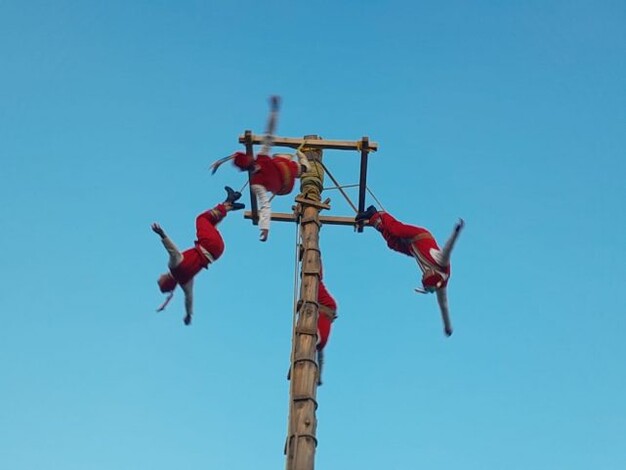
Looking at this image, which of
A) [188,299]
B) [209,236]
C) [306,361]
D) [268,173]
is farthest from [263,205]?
[306,361]

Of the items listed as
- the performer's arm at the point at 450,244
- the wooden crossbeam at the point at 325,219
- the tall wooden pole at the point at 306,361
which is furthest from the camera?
the wooden crossbeam at the point at 325,219

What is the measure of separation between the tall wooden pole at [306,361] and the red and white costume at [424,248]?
27.3 inches

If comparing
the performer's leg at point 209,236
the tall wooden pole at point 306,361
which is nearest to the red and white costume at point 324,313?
the tall wooden pole at point 306,361

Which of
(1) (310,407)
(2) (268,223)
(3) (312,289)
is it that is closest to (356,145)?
(2) (268,223)

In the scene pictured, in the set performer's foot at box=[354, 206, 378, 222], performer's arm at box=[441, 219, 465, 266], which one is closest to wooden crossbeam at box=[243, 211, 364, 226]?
performer's foot at box=[354, 206, 378, 222]

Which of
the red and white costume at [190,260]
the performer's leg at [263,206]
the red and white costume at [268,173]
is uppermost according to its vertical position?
the red and white costume at [268,173]

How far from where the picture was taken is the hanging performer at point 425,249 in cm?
696

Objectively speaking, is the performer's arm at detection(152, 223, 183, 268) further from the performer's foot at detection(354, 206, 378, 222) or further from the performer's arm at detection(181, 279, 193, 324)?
the performer's foot at detection(354, 206, 378, 222)

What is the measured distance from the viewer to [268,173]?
23.9 feet

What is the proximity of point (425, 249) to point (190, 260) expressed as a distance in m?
2.07

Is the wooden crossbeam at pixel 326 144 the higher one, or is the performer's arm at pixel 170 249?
the wooden crossbeam at pixel 326 144

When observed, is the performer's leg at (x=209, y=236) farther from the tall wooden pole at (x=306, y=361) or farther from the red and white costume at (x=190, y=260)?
the tall wooden pole at (x=306, y=361)

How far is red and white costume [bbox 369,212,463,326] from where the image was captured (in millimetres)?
6957

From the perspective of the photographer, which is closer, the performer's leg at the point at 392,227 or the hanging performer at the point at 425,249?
the hanging performer at the point at 425,249
